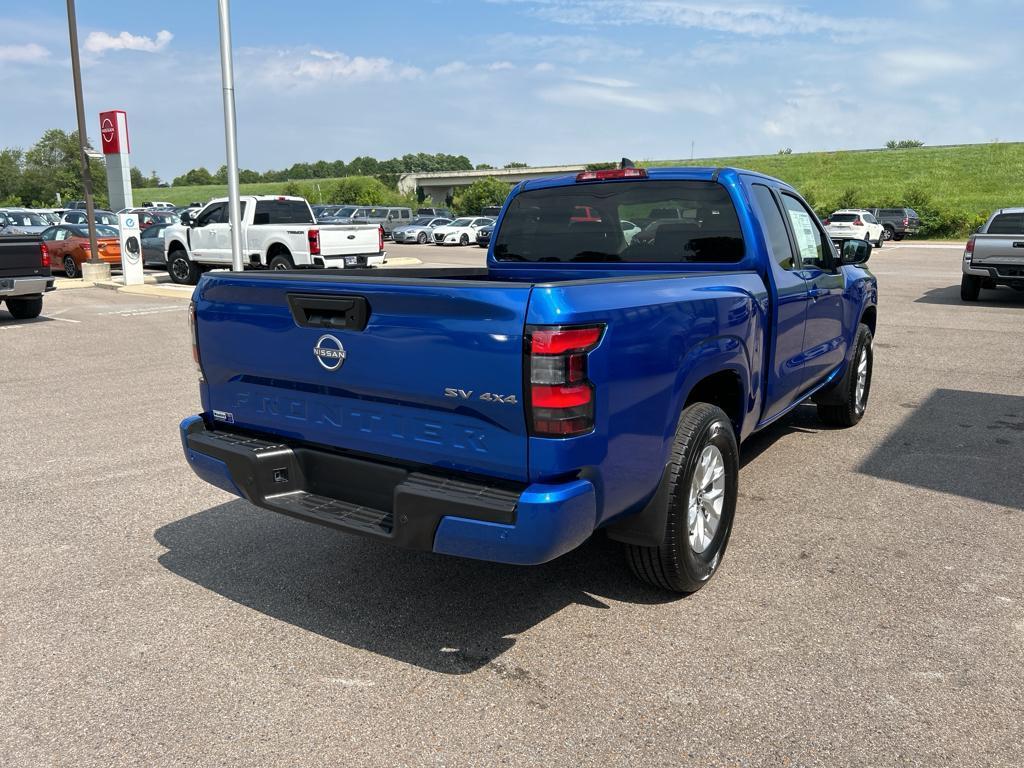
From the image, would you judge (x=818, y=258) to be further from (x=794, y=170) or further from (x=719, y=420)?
(x=794, y=170)

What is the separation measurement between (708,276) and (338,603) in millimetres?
2239

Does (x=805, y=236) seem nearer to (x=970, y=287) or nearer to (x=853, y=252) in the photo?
(x=853, y=252)

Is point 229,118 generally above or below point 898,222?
above

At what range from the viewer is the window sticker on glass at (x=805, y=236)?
17.4 feet

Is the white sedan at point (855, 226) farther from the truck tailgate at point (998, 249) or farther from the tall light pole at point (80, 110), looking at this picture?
the tall light pole at point (80, 110)

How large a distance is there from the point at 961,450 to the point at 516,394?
4.70 meters

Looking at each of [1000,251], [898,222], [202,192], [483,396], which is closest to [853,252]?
[483,396]

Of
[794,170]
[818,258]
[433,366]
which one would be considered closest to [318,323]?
[433,366]

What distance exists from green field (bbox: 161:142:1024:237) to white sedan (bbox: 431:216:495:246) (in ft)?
86.5

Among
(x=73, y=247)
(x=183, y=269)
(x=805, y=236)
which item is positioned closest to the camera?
(x=805, y=236)

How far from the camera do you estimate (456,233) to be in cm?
4047

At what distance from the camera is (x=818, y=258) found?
5.59 metres

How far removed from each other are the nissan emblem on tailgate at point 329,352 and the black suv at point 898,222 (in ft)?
149

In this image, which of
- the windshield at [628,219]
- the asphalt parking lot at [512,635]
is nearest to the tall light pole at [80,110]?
the asphalt parking lot at [512,635]
